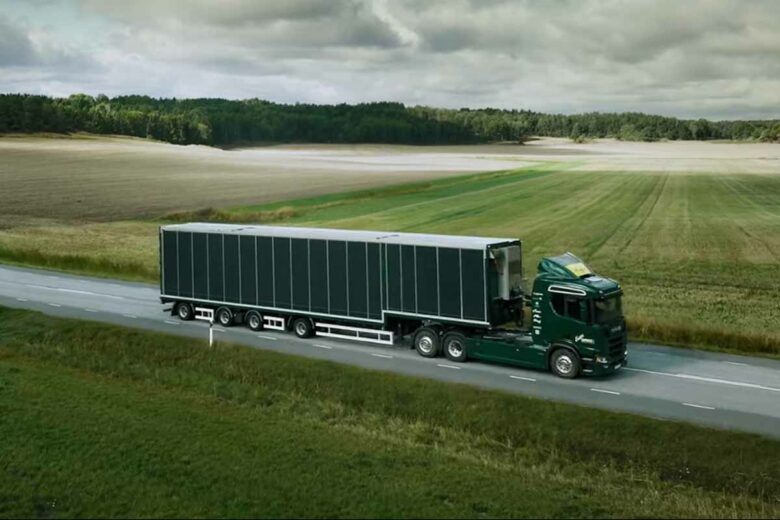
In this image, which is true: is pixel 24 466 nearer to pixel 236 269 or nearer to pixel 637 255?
pixel 236 269

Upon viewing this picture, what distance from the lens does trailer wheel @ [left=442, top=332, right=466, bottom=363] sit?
23047mm

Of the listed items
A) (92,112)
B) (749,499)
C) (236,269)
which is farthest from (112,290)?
(749,499)

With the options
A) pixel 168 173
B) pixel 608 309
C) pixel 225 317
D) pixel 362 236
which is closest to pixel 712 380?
pixel 608 309

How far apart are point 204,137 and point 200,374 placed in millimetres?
26601

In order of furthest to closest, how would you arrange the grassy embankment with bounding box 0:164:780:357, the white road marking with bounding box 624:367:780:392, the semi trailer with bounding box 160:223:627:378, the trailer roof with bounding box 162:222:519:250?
1. the grassy embankment with bounding box 0:164:780:357
2. the trailer roof with bounding box 162:222:519:250
3. the semi trailer with bounding box 160:223:627:378
4. the white road marking with bounding box 624:367:780:392

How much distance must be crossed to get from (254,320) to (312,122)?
19.9m

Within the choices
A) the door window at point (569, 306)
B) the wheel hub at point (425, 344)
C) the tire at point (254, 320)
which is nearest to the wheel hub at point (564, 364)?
the door window at point (569, 306)

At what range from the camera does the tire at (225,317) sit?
2825 centimetres

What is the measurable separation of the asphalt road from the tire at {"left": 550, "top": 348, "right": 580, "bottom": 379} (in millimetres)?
244

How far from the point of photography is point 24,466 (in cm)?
1516

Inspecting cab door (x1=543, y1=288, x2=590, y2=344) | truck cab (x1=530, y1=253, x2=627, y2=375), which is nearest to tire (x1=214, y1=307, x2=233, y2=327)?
truck cab (x1=530, y1=253, x2=627, y2=375)

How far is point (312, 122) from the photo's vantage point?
45156mm

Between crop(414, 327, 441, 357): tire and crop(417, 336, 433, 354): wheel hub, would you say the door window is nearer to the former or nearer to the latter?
crop(414, 327, 441, 357): tire

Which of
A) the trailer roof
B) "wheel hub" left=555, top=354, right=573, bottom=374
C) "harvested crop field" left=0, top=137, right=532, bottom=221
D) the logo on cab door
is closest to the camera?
the logo on cab door
